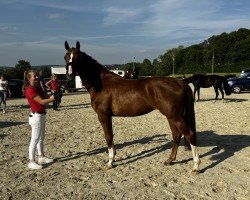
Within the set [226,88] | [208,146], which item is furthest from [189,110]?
[226,88]

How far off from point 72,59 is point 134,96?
141 centimetres

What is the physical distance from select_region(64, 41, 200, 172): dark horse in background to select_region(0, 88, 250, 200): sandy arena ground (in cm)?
48

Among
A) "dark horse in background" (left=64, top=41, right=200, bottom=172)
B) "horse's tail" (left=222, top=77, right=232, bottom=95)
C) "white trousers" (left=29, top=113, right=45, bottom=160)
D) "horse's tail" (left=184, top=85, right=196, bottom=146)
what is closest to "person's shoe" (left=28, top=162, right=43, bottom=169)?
"white trousers" (left=29, top=113, right=45, bottom=160)

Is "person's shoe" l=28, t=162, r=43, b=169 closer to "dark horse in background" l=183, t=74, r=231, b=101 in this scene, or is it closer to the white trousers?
the white trousers

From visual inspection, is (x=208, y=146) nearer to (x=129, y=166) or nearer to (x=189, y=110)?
(x=189, y=110)

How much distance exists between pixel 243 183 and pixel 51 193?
10.5 ft

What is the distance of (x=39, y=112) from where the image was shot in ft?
23.5

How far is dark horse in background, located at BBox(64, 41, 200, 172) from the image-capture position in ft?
22.4

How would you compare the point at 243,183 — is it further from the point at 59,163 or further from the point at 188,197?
the point at 59,163

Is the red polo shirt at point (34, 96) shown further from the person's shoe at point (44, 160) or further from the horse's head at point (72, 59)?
the person's shoe at point (44, 160)

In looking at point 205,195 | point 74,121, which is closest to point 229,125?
point 74,121

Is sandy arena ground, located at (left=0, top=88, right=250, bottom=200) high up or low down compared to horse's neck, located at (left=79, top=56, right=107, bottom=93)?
down

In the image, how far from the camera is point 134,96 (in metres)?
7.23

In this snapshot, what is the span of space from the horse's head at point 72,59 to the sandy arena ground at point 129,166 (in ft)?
6.30
